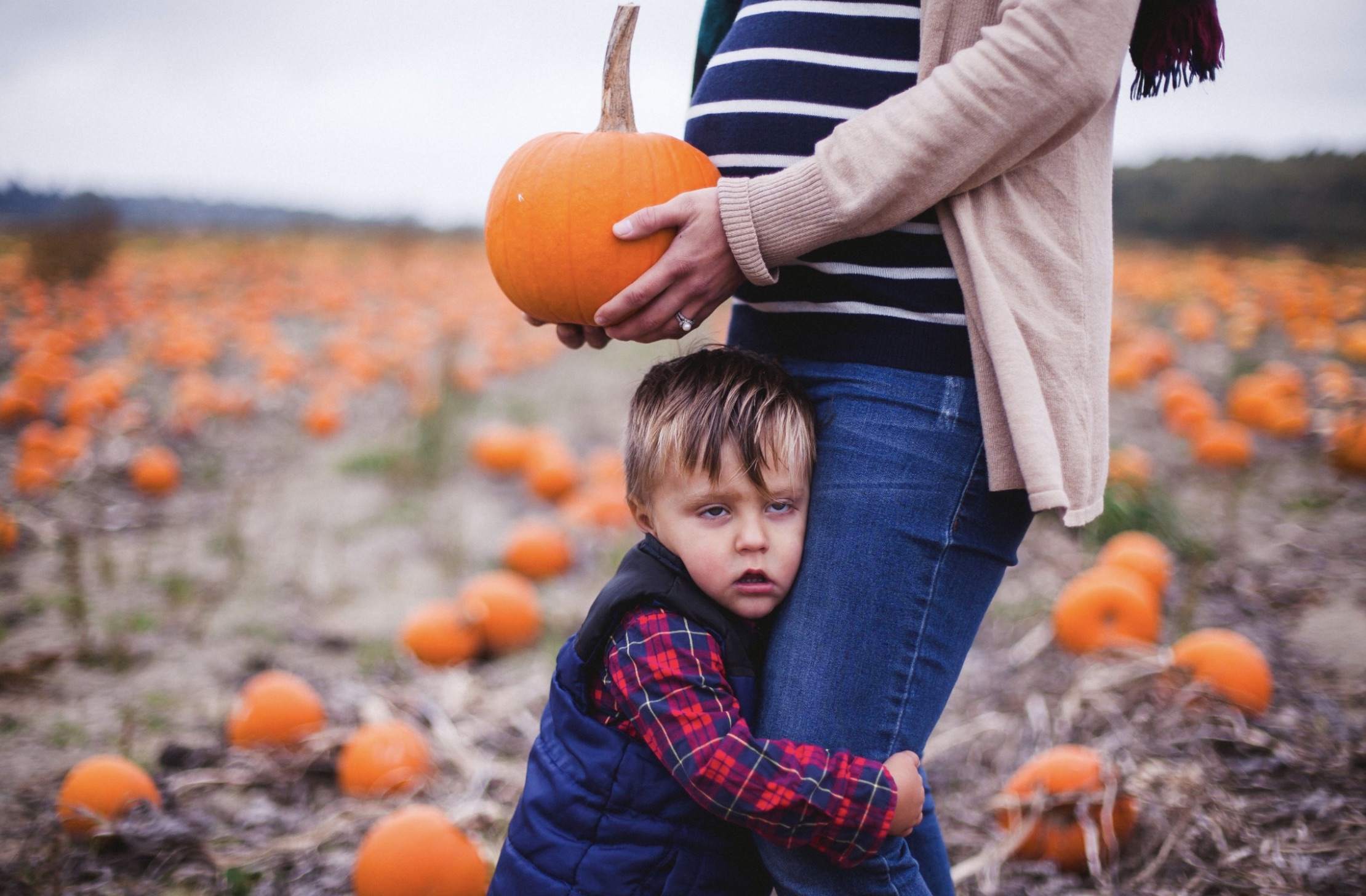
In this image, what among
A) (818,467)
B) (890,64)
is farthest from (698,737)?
(890,64)

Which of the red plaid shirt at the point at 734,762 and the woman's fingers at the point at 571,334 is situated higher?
the woman's fingers at the point at 571,334

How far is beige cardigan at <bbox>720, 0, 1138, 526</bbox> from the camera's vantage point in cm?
110

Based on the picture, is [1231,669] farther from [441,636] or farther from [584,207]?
[441,636]

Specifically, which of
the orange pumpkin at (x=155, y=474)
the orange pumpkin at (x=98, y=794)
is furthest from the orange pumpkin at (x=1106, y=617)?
the orange pumpkin at (x=155, y=474)

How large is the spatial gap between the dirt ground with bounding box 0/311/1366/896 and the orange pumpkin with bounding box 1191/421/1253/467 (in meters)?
0.10

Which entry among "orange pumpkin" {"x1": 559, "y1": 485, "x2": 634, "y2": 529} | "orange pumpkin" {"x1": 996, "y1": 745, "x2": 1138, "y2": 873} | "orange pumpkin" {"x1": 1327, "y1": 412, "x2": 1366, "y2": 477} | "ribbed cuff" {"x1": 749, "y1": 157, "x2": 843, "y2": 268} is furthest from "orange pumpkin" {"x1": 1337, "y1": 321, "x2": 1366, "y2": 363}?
"ribbed cuff" {"x1": 749, "y1": 157, "x2": 843, "y2": 268}

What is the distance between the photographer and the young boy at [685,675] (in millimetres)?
1249

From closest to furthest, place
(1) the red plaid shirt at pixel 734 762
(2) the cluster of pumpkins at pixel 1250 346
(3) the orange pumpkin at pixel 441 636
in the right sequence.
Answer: (1) the red plaid shirt at pixel 734 762
(3) the orange pumpkin at pixel 441 636
(2) the cluster of pumpkins at pixel 1250 346

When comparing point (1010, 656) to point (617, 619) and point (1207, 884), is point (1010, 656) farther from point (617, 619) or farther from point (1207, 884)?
point (617, 619)

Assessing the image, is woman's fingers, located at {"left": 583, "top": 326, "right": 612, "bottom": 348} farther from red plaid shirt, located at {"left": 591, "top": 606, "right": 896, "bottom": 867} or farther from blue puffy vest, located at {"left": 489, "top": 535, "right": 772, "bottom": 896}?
red plaid shirt, located at {"left": 591, "top": 606, "right": 896, "bottom": 867}

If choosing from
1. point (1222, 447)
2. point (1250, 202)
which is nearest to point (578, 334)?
point (1222, 447)

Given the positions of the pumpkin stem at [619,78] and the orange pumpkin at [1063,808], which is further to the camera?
the orange pumpkin at [1063,808]

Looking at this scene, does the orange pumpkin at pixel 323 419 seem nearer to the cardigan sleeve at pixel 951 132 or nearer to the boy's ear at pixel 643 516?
the boy's ear at pixel 643 516

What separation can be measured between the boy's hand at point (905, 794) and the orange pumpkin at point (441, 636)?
2363mm
